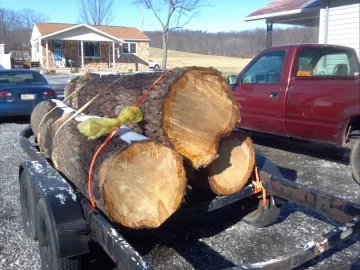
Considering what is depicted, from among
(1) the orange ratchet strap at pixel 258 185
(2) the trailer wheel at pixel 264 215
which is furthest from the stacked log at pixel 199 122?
(2) the trailer wheel at pixel 264 215

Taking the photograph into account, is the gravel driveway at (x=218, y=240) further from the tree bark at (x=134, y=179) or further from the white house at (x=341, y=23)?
the white house at (x=341, y=23)

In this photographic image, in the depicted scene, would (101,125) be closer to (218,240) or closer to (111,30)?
(218,240)

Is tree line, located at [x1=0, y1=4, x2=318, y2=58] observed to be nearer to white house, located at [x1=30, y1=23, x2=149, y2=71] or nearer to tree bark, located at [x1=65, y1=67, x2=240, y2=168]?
white house, located at [x1=30, y1=23, x2=149, y2=71]

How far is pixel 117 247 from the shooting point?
2.31 meters

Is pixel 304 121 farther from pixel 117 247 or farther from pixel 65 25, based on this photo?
pixel 65 25

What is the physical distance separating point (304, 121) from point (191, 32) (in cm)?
11310

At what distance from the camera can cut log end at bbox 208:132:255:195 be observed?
333 cm

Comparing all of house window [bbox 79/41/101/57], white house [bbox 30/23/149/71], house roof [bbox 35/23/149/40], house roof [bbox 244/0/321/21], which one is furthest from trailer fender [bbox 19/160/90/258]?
house window [bbox 79/41/101/57]

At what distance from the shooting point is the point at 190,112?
3158 mm

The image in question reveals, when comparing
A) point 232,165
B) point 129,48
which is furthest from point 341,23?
point 129,48

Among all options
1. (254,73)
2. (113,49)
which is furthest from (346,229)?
(113,49)

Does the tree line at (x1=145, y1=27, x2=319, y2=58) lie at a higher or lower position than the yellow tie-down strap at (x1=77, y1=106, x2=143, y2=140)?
higher

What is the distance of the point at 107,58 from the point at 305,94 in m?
35.6

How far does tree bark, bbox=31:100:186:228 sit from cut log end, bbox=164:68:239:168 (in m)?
0.30
